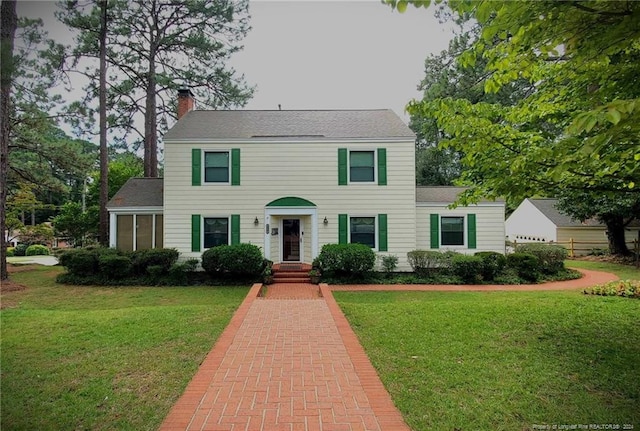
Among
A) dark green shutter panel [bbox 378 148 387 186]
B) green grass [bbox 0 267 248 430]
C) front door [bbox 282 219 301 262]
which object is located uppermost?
dark green shutter panel [bbox 378 148 387 186]

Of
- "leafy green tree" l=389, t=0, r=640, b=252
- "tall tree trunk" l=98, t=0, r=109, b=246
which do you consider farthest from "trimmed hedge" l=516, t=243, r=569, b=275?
"tall tree trunk" l=98, t=0, r=109, b=246

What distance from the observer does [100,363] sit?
4766 millimetres

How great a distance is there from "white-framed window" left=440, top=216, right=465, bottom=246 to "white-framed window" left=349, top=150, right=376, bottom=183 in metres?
3.71

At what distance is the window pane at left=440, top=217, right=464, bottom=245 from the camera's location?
1414cm

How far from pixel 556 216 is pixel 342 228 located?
20.5 metres

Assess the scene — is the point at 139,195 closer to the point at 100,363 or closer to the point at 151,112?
the point at 151,112

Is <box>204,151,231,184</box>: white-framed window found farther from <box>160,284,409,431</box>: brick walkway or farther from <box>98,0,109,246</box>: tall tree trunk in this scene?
<box>160,284,409,431</box>: brick walkway

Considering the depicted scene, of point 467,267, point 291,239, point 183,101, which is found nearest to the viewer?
point 467,267

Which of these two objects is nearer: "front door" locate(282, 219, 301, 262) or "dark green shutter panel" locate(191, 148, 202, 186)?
"dark green shutter panel" locate(191, 148, 202, 186)

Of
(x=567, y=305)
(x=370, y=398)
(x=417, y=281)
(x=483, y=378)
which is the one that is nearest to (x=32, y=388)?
(x=370, y=398)

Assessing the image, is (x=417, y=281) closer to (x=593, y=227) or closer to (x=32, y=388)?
(x=32, y=388)

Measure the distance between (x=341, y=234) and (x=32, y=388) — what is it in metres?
10.4

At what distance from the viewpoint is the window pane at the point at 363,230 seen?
1357 centimetres

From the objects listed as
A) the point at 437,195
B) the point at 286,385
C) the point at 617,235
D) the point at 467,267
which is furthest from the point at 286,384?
the point at 617,235
